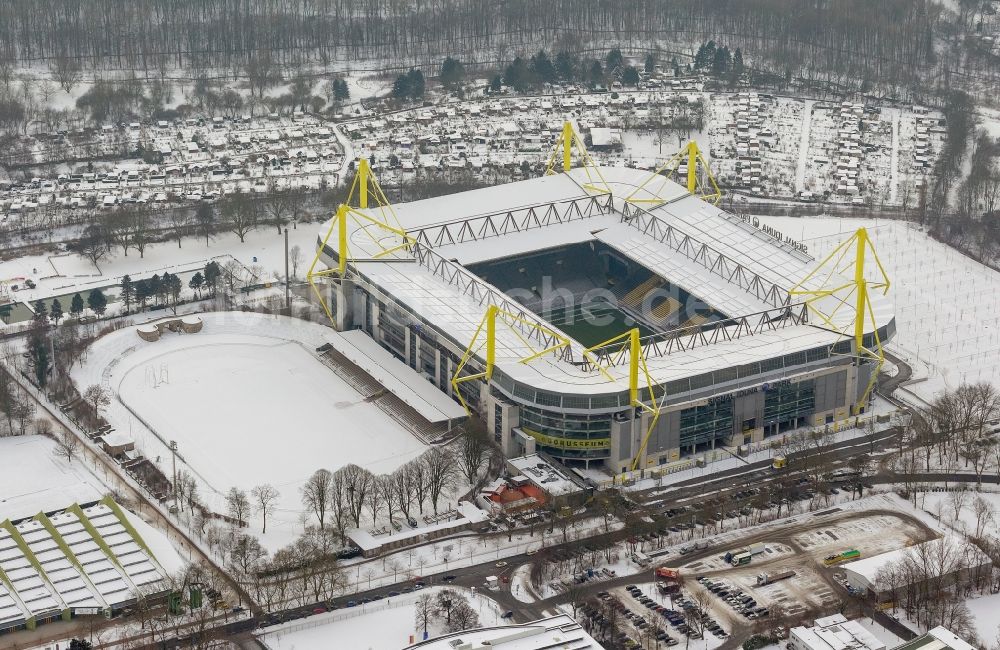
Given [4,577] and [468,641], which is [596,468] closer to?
[468,641]

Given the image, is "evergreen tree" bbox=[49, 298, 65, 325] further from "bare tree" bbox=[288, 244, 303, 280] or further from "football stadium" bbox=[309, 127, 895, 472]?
"football stadium" bbox=[309, 127, 895, 472]

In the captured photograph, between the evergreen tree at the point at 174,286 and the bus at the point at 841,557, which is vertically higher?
the evergreen tree at the point at 174,286

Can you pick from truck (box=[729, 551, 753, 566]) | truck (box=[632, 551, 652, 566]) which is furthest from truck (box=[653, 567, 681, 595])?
truck (box=[729, 551, 753, 566])

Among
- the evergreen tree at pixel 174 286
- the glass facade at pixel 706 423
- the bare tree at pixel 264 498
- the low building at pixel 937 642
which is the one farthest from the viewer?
the evergreen tree at pixel 174 286

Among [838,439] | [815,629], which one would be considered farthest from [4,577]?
[838,439]

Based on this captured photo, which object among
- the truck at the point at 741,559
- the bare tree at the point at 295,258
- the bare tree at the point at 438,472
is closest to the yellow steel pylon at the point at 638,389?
the bare tree at the point at 438,472

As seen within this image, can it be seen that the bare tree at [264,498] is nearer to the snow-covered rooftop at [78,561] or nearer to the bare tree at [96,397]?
the snow-covered rooftop at [78,561]
